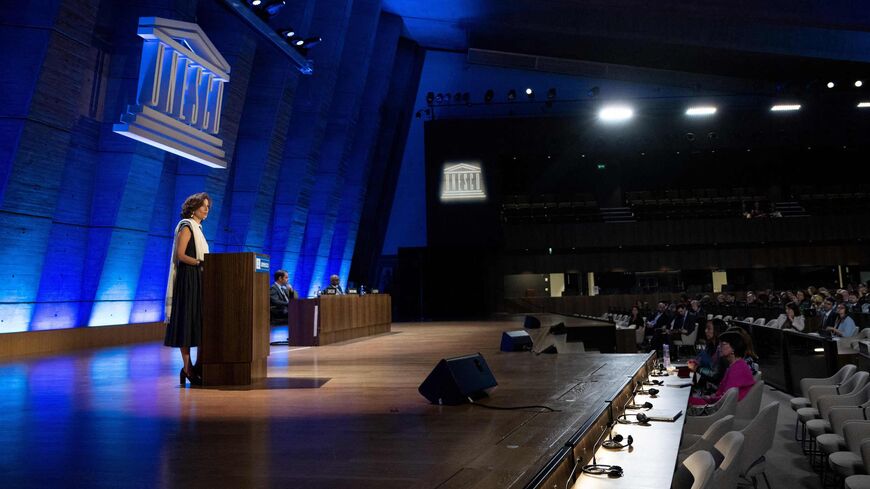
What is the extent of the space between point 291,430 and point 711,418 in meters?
2.69

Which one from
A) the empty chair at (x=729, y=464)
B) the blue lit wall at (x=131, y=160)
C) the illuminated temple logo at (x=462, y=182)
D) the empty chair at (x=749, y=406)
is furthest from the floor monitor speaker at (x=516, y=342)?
the illuminated temple logo at (x=462, y=182)

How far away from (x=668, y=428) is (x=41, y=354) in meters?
7.89

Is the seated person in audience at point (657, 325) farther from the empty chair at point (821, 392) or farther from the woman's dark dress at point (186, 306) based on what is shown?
the woman's dark dress at point (186, 306)

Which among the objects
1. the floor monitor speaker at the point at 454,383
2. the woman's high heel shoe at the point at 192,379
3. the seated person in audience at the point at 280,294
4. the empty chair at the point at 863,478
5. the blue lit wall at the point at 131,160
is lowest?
the empty chair at the point at 863,478

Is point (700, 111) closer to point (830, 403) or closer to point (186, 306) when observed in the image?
point (830, 403)

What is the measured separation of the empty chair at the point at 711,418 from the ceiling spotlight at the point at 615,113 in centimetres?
1684

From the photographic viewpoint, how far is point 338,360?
5.98 meters

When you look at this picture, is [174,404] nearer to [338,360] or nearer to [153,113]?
[338,360]

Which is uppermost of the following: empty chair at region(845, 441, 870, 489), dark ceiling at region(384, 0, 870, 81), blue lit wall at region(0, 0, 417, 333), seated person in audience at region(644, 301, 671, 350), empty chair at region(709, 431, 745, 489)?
dark ceiling at region(384, 0, 870, 81)

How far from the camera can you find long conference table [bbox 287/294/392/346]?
8086 mm

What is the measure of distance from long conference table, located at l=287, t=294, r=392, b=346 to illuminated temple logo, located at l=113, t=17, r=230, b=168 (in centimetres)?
343

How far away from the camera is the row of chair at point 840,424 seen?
3.31 metres

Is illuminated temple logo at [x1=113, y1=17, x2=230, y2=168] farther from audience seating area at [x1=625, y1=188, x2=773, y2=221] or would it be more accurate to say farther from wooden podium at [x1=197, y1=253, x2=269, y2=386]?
audience seating area at [x1=625, y1=188, x2=773, y2=221]

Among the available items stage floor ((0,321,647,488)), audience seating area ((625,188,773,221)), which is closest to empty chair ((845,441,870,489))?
stage floor ((0,321,647,488))
